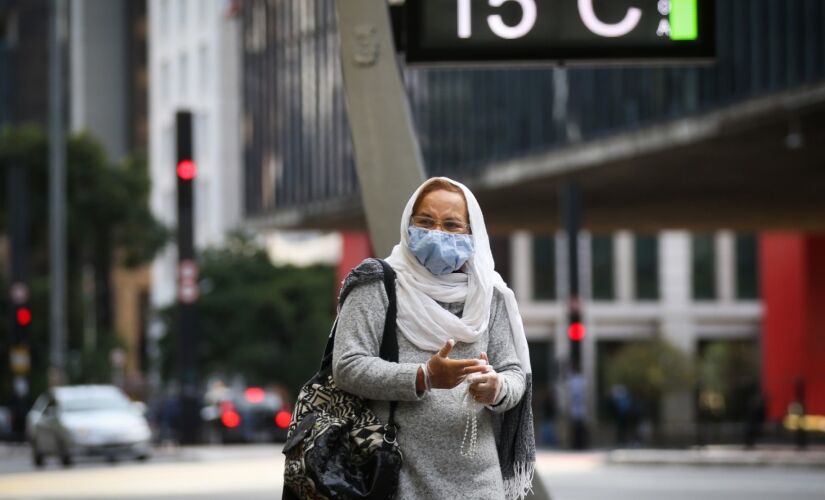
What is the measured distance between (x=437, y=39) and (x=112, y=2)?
101975 millimetres

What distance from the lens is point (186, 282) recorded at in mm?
36094

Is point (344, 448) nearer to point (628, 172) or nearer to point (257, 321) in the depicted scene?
point (628, 172)

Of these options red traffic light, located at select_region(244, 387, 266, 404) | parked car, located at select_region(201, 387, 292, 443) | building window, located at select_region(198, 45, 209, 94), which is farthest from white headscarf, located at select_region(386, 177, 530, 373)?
building window, located at select_region(198, 45, 209, 94)

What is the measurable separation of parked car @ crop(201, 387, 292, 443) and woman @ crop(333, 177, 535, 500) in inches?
1719

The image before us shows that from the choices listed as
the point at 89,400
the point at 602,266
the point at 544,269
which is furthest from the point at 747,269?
the point at 89,400

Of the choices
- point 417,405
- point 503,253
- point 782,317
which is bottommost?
point 782,317

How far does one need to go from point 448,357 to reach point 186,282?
103 ft

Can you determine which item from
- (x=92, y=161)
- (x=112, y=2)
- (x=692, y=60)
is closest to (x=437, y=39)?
(x=692, y=60)

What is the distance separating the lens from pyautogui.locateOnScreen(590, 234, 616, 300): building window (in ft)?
256

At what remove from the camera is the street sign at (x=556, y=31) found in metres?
8.24

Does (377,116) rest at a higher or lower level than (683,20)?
A: lower

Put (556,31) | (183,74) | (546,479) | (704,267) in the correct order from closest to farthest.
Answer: (556,31)
(546,479)
(704,267)
(183,74)

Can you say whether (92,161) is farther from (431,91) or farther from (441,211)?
(441,211)

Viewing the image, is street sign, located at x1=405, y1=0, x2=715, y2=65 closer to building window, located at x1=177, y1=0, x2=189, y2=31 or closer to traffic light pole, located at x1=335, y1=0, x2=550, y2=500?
traffic light pole, located at x1=335, y1=0, x2=550, y2=500
